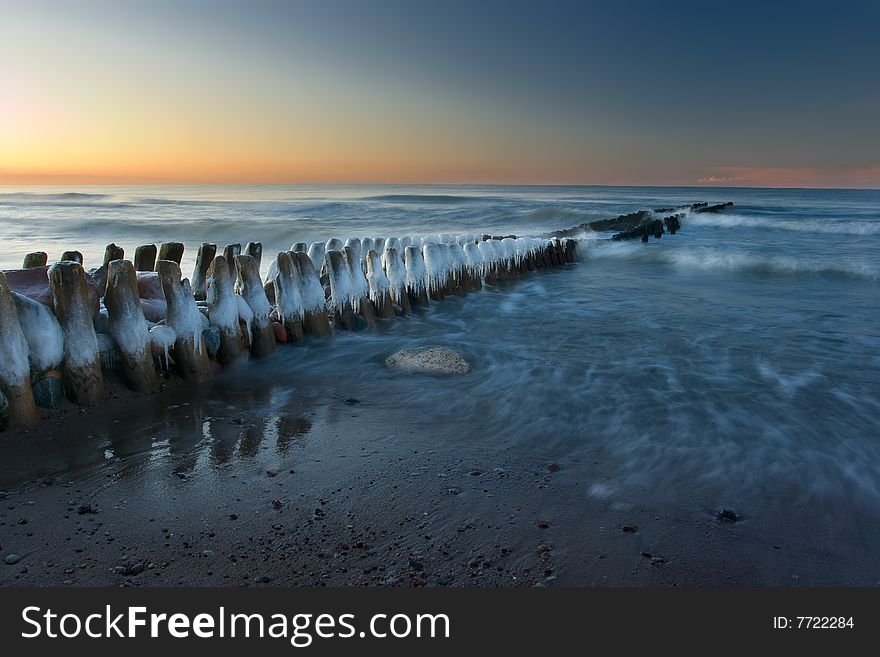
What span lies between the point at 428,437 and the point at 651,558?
1.95 m

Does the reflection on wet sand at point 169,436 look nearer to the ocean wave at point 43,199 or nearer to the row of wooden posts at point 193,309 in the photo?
the row of wooden posts at point 193,309

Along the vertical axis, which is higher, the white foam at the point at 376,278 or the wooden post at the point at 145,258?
the wooden post at the point at 145,258

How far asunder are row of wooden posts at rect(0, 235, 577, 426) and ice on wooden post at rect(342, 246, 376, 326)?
0.01m

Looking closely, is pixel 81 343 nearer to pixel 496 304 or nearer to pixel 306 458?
pixel 306 458

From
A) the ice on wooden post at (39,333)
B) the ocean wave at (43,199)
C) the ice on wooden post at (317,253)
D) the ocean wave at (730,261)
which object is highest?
the ocean wave at (43,199)

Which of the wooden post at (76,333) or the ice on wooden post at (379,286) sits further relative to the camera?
the ice on wooden post at (379,286)

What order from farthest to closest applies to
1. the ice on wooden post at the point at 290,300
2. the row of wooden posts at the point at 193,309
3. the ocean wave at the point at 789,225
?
1. the ocean wave at the point at 789,225
2. the ice on wooden post at the point at 290,300
3. the row of wooden posts at the point at 193,309

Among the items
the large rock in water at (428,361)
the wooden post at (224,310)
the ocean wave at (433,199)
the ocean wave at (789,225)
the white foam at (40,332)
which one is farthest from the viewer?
the ocean wave at (433,199)

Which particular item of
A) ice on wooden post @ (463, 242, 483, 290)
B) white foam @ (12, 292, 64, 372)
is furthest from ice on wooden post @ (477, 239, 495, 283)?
white foam @ (12, 292, 64, 372)

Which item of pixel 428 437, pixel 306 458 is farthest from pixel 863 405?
pixel 306 458

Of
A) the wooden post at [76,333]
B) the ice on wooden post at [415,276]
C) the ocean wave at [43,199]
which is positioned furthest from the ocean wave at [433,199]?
the wooden post at [76,333]

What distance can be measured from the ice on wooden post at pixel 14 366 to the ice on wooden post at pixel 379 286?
452 cm

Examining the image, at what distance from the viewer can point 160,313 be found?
563 centimetres

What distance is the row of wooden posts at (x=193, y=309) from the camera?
432 cm
